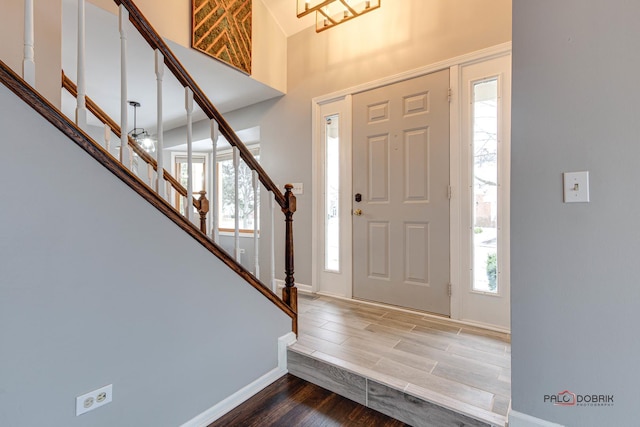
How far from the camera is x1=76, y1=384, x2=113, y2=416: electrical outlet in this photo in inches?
43.9

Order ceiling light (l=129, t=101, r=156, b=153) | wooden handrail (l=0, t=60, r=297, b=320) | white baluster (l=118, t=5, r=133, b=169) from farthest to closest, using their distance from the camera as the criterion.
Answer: ceiling light (l=129, t=101, r=156, b=153)
white baluster (l=118, t=5, r=133, b=169)
wooden handrail (l=0, t=60, r=297, b=320)

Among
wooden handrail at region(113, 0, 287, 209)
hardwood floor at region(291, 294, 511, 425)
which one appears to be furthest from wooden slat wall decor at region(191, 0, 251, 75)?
hardwood floor at region(291, 294, 511, 425)

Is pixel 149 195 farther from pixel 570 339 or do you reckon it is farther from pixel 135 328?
pixel 570 339

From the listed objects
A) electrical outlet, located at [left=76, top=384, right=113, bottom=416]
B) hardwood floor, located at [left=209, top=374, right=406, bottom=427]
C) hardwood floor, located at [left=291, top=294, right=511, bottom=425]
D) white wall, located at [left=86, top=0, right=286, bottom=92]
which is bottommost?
hardwood floor, located at [left=209, top=374, right=406, bottom=427]

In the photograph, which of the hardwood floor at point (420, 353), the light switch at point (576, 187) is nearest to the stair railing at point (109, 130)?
the hardwood floor at point (420, 353)

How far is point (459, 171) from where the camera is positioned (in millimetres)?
2328

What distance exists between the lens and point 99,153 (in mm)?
1141

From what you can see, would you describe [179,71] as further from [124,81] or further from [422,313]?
[422,313]

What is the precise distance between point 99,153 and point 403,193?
216cm

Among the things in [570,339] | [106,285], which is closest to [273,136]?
[106,285]

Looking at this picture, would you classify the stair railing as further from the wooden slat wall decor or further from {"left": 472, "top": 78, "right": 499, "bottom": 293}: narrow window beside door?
{"left": 472, "top": 78, "right": 499, "bottom": 293}: narrow window beside door

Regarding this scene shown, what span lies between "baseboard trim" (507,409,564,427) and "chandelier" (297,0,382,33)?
276cm

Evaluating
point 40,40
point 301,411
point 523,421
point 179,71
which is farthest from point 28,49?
point 523,421

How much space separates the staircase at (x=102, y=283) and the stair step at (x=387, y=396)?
40 centimetres
